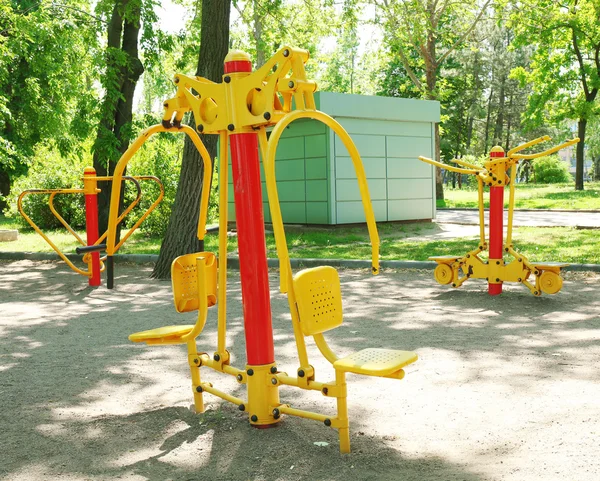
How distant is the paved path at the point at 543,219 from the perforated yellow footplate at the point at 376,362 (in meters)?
12.1

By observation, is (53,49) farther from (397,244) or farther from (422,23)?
(422,23)

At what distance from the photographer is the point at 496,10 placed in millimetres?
25938

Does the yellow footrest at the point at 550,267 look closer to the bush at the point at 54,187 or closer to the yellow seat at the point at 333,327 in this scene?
the yellow seat at the point at 333,327

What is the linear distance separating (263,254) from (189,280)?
698mm

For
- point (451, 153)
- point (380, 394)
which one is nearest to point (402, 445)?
point (380, 394)

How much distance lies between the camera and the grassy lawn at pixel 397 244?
1074 cm

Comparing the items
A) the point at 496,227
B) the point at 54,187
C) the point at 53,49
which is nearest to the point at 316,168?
the point at 53,49

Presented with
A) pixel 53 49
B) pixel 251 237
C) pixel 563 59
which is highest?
pixel 563 59

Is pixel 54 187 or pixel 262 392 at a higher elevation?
pixel 54 187

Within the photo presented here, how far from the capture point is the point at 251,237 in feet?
11.5

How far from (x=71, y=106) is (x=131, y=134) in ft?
59.3

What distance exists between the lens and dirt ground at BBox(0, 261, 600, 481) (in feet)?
10.1

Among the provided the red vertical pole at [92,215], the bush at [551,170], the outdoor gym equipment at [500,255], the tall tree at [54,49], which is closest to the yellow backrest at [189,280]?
the outdoor gym equipment at [500,255]

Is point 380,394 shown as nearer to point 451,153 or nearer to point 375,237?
point 375,237
